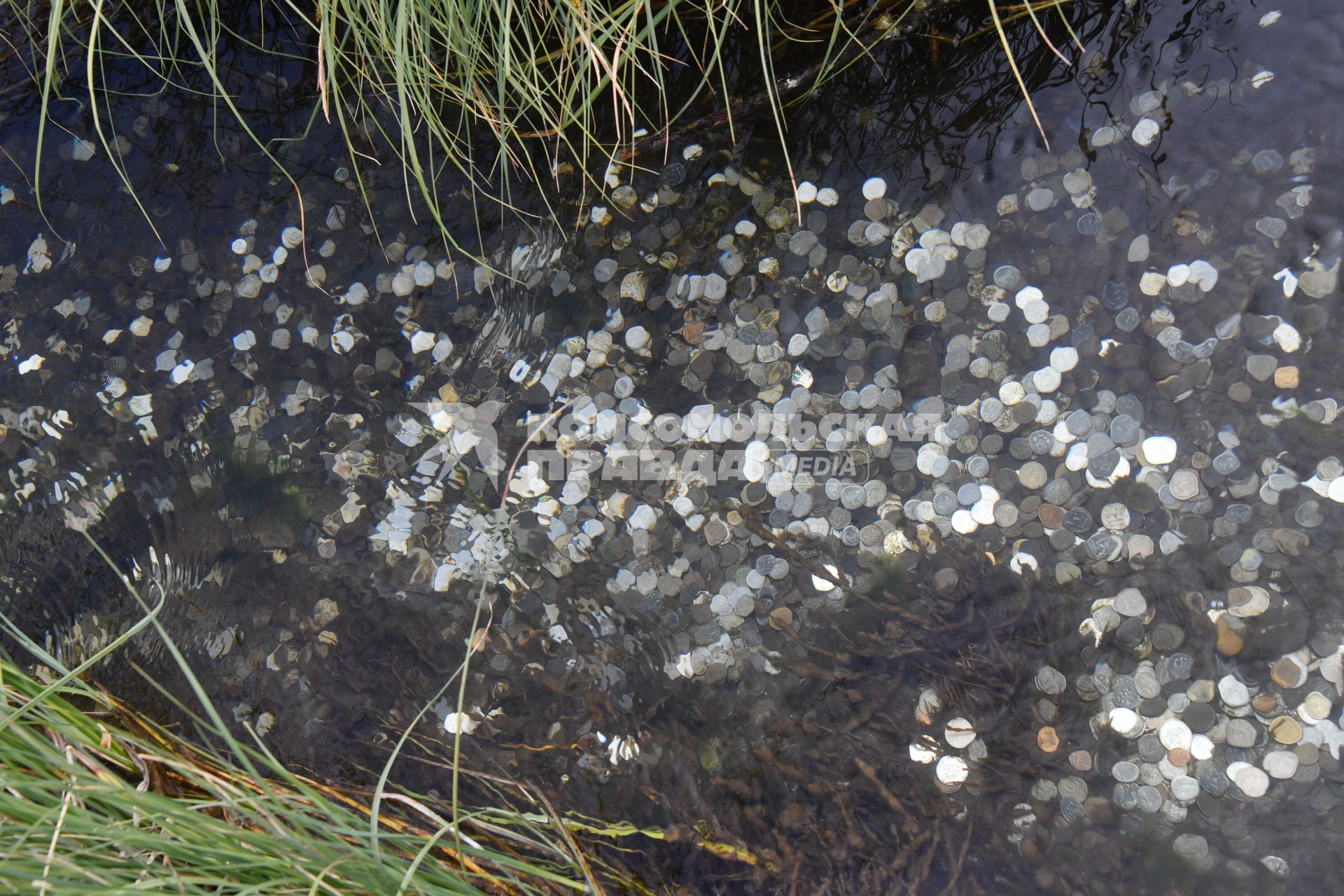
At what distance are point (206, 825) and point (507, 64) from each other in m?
1.11

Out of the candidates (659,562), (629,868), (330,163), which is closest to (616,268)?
(659,562)

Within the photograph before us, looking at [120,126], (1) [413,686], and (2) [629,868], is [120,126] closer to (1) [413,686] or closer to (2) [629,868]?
(1) [413,686]

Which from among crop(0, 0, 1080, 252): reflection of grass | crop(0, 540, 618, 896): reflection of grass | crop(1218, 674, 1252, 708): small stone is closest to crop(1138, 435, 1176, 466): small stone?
crop(1218, 674, 1252, 708): small stone

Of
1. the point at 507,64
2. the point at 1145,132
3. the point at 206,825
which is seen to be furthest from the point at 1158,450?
the point at 206,825

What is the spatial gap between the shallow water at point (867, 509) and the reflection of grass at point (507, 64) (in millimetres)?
103

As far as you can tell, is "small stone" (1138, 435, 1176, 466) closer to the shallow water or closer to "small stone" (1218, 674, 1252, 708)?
the shallow water

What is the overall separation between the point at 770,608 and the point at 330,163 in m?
1.20

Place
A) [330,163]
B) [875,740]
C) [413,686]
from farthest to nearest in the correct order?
[330,163]
[413,686]
[875,740]

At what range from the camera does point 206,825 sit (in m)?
1.04

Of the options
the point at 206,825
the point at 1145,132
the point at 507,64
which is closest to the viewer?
the point at 206,825

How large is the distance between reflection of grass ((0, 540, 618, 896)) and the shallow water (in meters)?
0.10

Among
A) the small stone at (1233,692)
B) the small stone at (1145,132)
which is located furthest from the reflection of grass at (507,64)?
the small stone at (1233,692)

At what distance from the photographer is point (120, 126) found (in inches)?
66.4

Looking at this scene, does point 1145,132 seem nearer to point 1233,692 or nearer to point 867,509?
point 867,509
